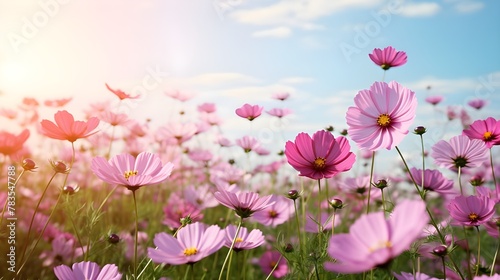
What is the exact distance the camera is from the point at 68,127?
3.16ft

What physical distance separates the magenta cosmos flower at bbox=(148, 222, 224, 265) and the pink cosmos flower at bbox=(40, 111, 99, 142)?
304 mm

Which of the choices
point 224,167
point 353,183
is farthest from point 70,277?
point 224,167

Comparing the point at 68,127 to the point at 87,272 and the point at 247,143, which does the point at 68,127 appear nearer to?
the point at 87,272

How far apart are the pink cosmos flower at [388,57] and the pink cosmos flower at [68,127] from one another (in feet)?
2.16

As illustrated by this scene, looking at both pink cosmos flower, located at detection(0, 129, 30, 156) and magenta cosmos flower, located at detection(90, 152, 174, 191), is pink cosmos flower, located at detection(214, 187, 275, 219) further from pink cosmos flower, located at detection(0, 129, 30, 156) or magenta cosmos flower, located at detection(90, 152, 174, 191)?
pink cosmos flower, located at detection(0, 129, 30, 156)

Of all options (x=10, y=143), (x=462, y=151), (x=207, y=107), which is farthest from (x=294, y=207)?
(x=207, y=107)

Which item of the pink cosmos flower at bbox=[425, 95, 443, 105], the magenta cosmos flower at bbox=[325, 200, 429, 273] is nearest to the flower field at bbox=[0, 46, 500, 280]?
the magenta cosmos flower at bbox=[325, 200, 429, 273]

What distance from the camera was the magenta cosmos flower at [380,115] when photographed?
0.89 meters

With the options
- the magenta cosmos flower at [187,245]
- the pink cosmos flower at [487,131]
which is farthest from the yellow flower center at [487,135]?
the magenta cosmos flower at [187,245]

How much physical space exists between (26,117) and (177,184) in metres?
1.00

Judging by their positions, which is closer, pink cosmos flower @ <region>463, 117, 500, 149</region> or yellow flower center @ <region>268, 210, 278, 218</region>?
pink cosmos flower @ <region>463, 117, 500, 149</region>

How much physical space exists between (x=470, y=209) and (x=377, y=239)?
57 cm

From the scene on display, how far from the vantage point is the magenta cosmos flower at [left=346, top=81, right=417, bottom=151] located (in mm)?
887

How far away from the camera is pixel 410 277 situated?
2.98ft
